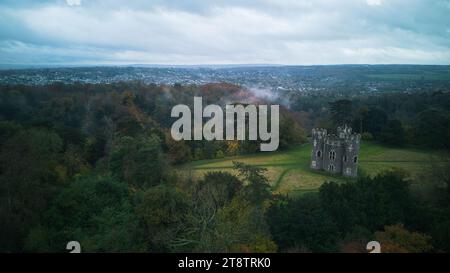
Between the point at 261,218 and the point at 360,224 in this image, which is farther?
the point at 360,224

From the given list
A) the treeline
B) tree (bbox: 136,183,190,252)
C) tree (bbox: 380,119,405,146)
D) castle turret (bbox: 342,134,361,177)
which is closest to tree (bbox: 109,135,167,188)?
the treeline

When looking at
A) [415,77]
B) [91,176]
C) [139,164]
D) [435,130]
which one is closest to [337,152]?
[435,130]

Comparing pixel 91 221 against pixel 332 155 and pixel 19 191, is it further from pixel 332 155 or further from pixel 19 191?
pixel 332 155

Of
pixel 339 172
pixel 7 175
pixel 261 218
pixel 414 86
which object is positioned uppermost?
pixel 414 86

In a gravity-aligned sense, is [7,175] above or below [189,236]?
above
